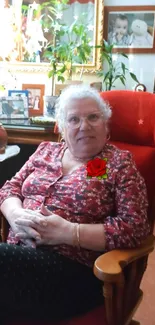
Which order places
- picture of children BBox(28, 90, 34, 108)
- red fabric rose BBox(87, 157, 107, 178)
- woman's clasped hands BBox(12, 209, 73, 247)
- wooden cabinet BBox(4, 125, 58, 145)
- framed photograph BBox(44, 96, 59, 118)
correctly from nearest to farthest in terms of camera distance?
woman's clasped hands BBox(12, 209, 73, 247)
red fabric rose BBox(87, 157, 107, 178)
wooden cabinet BBox(4, 125, 58, 145)
framed photograph BBox(44, 96, 59, 118)
picture of children BBox(28, 90, 34, 108)

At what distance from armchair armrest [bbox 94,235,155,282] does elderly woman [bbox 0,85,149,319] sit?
0.03 meters

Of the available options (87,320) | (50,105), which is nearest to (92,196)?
(87,320)

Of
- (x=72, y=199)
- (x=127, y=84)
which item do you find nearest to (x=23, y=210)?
(x=72, y=199)

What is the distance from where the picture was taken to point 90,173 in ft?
4.76

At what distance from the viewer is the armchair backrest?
5.14ft

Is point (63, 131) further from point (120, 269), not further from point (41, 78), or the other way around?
point (41, 78)

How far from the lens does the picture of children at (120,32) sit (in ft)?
8.40

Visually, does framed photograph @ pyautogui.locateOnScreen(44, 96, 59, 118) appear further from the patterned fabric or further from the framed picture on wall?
the patterned fabric

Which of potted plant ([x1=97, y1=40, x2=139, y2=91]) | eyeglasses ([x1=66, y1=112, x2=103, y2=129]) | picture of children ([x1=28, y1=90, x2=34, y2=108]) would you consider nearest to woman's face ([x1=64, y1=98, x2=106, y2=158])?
eyeglasses ([x1=66, y1=112, x2=103, y2=129])

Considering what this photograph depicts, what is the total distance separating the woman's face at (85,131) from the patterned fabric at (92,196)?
0.05 m

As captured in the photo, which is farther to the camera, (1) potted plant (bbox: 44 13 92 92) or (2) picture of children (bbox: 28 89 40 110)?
(2) picture of children (bbox: 28 89 40 110)

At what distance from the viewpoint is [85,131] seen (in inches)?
59.5

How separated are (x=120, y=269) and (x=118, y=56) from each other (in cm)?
190

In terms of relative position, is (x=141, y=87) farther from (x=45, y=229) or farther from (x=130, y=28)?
(x=45, y=229)
